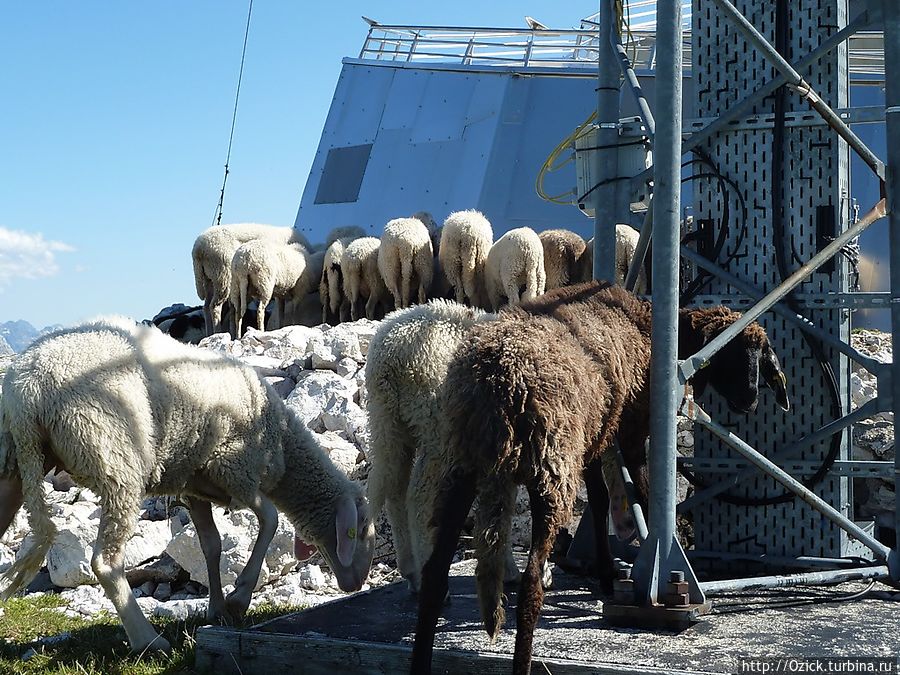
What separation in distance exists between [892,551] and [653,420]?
4.89 ft

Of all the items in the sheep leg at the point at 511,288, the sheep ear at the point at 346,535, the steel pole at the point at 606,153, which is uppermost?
the sheep leg at the point at 511,288

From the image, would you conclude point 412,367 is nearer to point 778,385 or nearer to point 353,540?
point 353,540

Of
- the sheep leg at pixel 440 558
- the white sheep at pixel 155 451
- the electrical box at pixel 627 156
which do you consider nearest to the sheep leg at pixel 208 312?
the white sheep at pixel 155 451

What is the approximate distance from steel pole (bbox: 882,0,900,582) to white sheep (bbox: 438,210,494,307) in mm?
9730

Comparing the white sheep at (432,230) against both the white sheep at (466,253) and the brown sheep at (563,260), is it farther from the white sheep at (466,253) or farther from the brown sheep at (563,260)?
the brown sheep at (563,260)

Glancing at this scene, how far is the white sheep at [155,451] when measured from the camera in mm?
4750

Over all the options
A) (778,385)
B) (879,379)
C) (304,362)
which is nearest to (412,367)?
(778,385)

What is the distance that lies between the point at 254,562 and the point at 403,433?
104 cm

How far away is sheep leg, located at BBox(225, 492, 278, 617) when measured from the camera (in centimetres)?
520

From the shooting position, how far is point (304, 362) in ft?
31.3

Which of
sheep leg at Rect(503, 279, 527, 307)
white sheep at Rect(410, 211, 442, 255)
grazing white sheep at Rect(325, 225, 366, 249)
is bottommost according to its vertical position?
sheep leg at Rect(503, 279, 527, 307)

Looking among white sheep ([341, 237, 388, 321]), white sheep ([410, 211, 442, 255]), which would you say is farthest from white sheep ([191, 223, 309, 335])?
white sheep ([410, 211, 442, 255])

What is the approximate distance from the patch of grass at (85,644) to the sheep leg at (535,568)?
5.17 ft

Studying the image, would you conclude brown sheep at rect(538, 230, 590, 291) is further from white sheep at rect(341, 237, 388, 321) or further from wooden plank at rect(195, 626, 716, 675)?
wooden plank at rect(195, 626, 716, 675)
